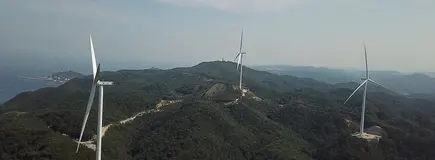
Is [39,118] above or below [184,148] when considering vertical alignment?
above

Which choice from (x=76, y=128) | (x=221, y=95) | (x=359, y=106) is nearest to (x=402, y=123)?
(x=359, y=106)

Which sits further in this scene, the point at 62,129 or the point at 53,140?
the point at 62,129

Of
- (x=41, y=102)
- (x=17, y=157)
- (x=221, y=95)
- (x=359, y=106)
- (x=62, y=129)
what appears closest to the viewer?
(x=17, y=157)

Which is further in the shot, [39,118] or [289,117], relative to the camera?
[289,117]

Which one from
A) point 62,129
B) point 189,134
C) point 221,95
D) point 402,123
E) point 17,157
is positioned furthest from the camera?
point 221,95

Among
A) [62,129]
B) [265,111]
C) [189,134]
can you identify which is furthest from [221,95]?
[62,129]

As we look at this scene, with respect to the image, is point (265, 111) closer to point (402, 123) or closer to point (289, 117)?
point (289, 117)

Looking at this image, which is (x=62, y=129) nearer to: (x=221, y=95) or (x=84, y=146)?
(x=84, y=146)

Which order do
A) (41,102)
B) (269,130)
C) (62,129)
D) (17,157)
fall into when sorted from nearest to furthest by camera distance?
(17,157) < (62,129) < (269,130) < (41,102)

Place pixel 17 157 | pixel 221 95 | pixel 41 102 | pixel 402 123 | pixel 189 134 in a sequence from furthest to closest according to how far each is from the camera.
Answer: pixel 221 95, pixel 41 102, pixel 402 123, pixel 189 134, pixel 17 157
